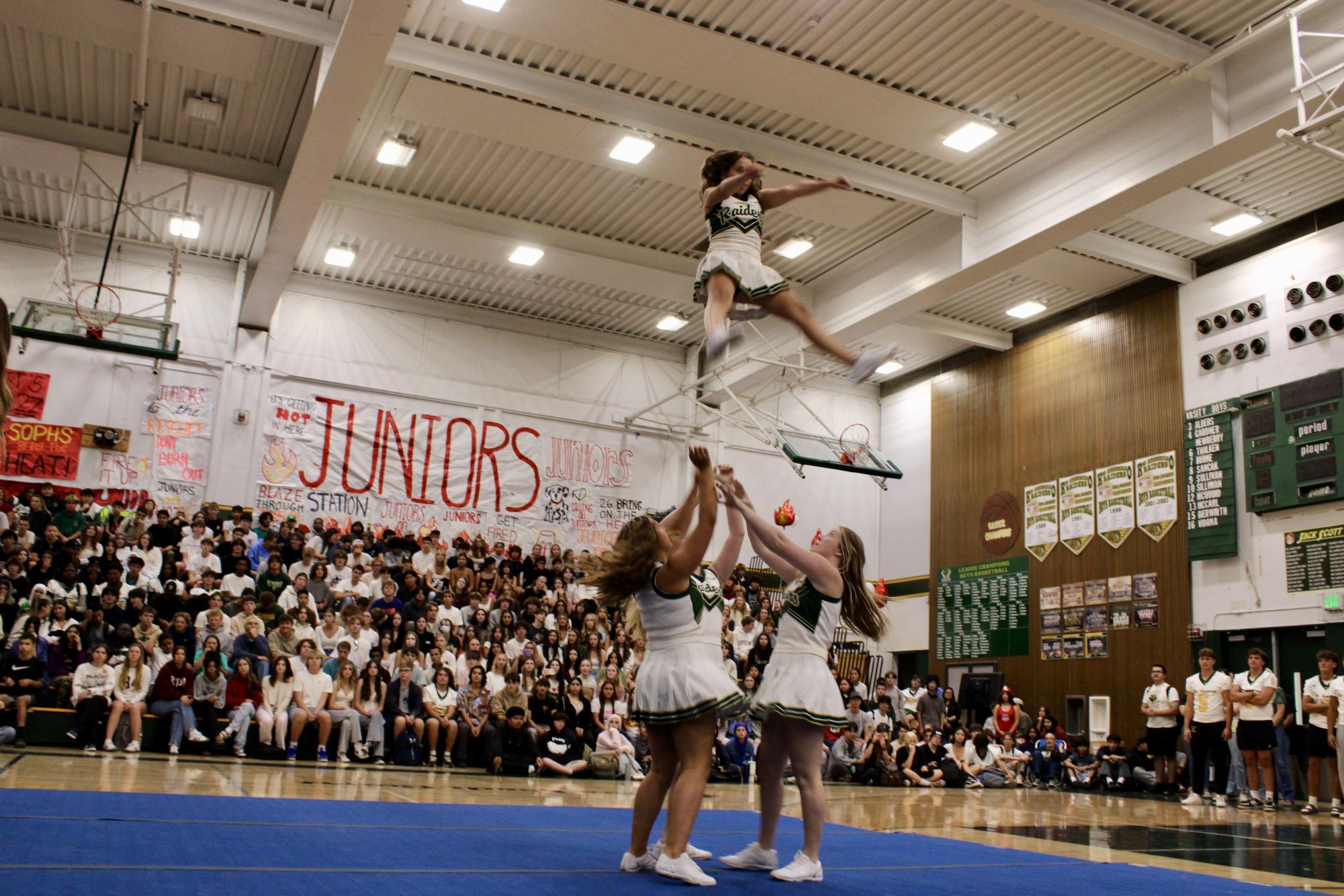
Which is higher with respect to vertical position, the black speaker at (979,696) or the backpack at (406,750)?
the black speaker at (979,696)

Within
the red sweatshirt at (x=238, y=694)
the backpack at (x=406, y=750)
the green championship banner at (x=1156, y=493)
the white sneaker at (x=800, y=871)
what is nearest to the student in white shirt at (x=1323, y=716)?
the green championship banner at (x=1156, y=493)

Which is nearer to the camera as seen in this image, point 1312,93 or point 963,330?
point 1312,93

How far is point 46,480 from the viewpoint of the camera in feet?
53.7

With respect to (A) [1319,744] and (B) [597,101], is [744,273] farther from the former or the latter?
(A) [1319,744]

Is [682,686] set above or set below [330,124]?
below

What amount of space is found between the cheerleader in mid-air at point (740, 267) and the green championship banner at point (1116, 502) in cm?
1267

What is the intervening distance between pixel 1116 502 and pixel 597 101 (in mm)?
10829

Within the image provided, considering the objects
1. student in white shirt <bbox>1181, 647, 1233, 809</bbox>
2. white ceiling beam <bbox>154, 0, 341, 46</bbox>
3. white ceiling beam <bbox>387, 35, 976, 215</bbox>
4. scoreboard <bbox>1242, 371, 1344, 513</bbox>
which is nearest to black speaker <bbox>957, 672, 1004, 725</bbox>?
student in white shirt <bbox>1181, 647, 1233, 809</bbox>

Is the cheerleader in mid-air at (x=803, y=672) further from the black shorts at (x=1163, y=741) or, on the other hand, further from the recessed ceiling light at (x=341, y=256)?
the recessed ceiling light at (x=341, y=256)

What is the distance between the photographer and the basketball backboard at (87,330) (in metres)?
12.3

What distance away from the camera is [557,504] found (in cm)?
2011

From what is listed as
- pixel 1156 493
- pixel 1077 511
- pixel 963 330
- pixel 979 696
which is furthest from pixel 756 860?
pixel 963 330

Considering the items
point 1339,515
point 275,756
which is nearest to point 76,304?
point 275,756

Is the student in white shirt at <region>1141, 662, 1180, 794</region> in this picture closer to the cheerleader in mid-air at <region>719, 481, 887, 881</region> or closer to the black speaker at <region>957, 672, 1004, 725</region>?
the black speaker at <region>957, 672, 1004, 725</region>
